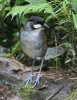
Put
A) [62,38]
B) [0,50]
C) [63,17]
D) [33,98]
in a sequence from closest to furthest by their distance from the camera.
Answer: [33,98], [63,17], [62,38], [0,50]

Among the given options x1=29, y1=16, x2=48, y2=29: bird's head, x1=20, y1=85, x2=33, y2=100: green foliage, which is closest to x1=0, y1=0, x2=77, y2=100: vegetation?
x1=20, y1=85, x2=33, y2=100: green foliage

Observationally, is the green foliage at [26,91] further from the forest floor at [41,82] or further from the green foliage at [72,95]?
the green foliage at [72,95]

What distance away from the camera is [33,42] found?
5141 mm

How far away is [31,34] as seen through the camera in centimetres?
513

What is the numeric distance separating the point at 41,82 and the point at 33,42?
560mm

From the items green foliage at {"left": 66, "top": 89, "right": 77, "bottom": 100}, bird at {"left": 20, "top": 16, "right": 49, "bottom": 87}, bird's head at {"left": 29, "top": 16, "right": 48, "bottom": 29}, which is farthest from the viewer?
bird at {"left": 20, "top": 16, "right": 49, "bottom": 87}

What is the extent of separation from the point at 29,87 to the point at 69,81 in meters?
0.61

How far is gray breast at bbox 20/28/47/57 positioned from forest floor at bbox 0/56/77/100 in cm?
36

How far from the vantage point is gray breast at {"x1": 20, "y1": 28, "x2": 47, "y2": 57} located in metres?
5.11

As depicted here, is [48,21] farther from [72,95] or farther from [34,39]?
[72,95]

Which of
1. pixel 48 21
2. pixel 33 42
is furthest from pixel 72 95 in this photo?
pixel 48 21

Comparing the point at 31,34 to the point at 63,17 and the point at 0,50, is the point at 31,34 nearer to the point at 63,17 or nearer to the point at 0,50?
the point at 63,17

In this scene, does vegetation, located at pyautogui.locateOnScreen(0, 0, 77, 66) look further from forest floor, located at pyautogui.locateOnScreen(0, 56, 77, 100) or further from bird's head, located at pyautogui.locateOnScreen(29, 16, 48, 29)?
forest floor, located at pyautogui.locateOnScreen(0, 56, 77, 100)

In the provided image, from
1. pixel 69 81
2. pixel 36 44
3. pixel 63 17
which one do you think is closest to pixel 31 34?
pixel 36 44
